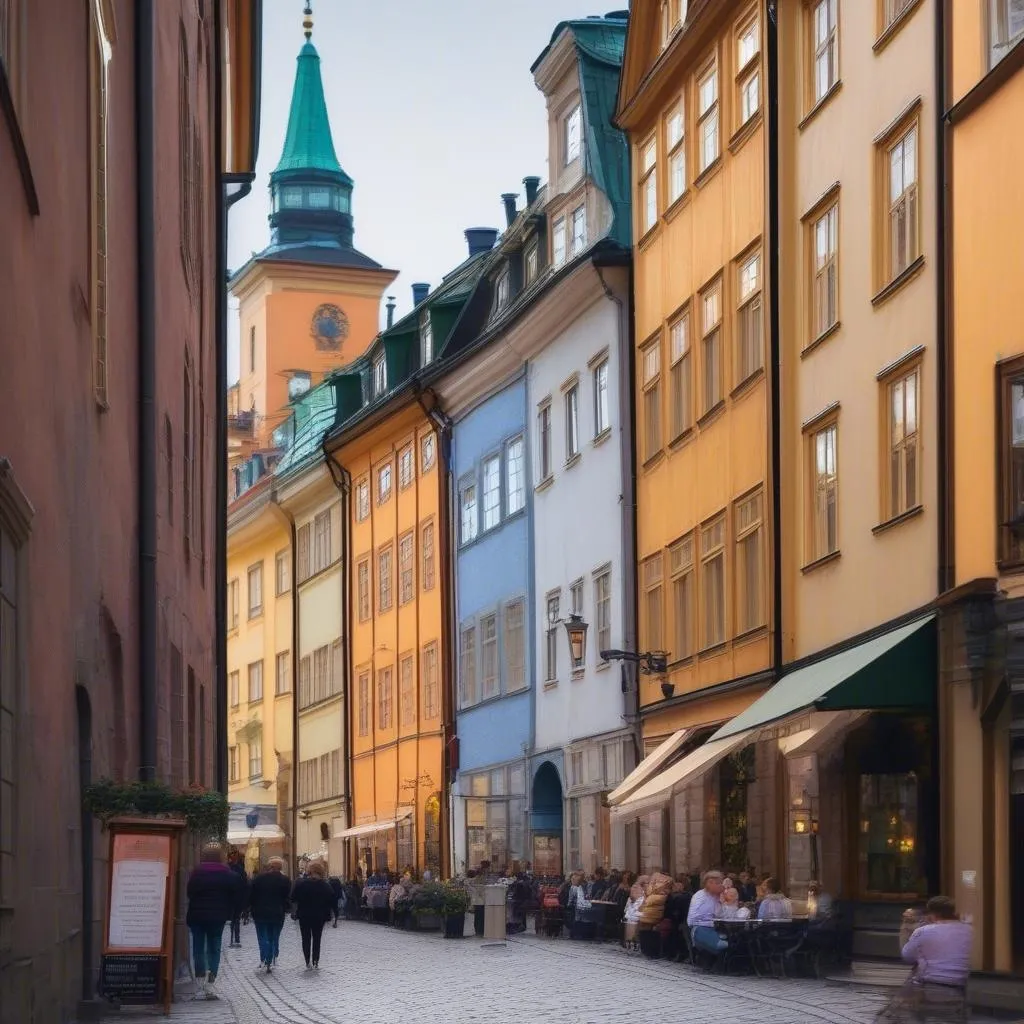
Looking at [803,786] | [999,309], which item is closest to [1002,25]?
[999,309]

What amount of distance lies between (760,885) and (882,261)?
6.87 metres

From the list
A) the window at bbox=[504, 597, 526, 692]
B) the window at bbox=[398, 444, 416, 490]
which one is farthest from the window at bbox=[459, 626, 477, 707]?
the window at bbox=[398, 444, 416, 490]

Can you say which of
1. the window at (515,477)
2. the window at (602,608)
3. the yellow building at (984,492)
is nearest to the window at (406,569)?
the window at (515,477)

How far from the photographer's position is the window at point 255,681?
2805 inches

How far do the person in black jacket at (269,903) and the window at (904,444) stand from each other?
7703mm

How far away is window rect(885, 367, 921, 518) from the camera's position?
24203 millimetres

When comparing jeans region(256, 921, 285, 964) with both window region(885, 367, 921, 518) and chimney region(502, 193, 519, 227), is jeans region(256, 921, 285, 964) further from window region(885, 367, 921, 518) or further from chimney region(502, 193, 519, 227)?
chimney region(502, 193, 519, 227)

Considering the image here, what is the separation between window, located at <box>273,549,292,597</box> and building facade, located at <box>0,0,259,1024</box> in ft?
123

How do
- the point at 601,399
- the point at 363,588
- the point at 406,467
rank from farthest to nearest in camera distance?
the point at 363,588, the point at 406,467, the point at 601,399

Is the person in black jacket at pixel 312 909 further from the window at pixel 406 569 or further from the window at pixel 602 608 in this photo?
the window at pixel 406 569

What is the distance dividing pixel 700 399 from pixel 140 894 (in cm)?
1695

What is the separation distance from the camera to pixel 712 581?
3325 cm

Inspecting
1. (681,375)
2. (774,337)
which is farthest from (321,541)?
(774,337)

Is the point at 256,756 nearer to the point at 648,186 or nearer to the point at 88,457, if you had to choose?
the point at 648,186
